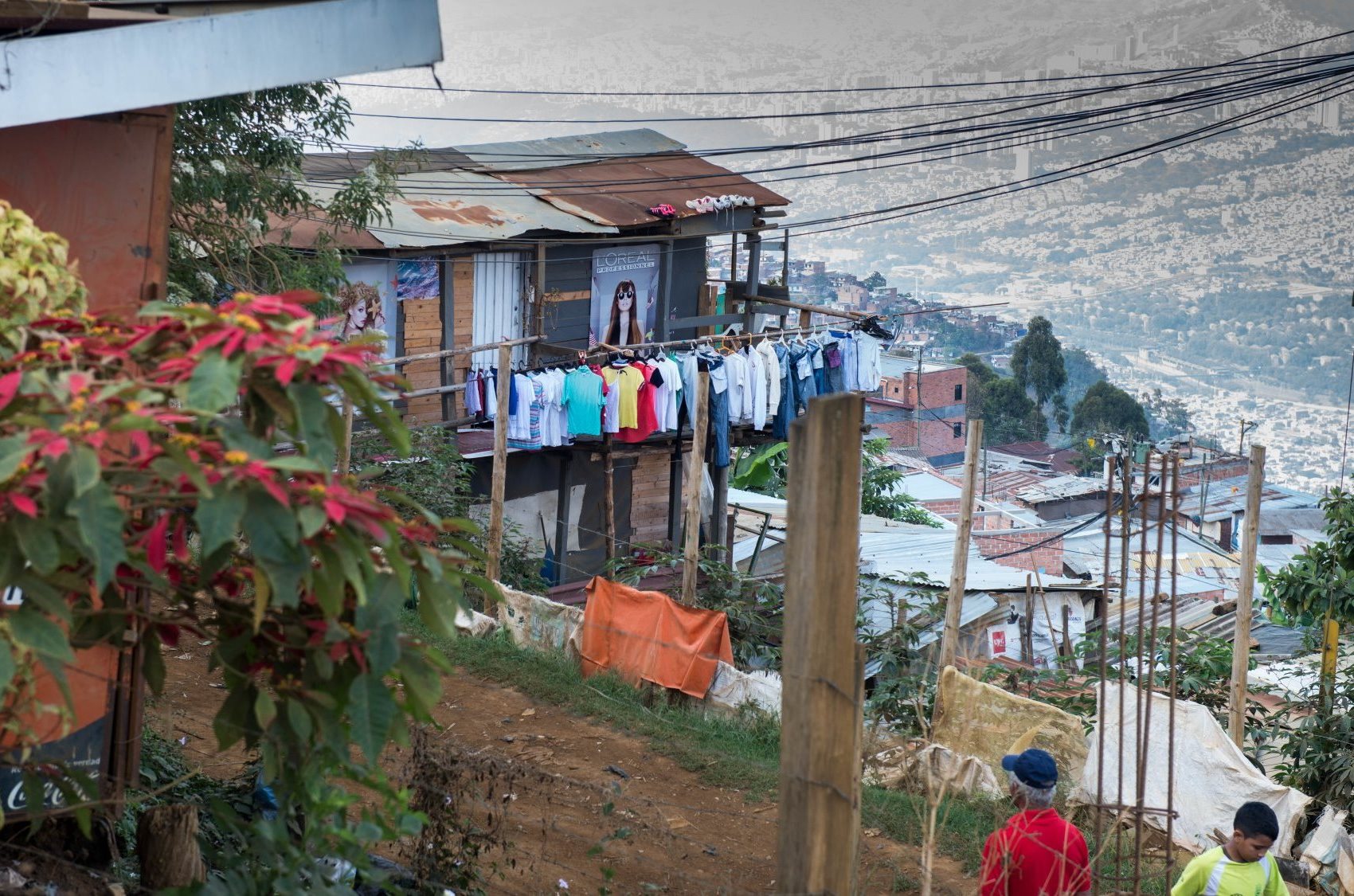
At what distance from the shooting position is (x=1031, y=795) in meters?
4.37

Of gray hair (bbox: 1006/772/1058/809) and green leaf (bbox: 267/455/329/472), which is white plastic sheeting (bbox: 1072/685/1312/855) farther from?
green leaf (bbox: 267/455/329/472)

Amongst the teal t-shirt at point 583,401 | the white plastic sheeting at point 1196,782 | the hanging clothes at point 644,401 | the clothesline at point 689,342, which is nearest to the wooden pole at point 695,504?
the white plastic sheeting at point 1196,782

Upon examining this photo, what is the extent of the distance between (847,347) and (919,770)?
9125 millimetres

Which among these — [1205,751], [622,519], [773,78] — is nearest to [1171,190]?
[773,78]

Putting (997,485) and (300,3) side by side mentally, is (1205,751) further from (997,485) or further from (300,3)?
(997,485)

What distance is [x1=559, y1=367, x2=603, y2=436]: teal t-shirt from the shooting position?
14625 millimetres

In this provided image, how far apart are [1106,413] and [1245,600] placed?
3908 centimetres

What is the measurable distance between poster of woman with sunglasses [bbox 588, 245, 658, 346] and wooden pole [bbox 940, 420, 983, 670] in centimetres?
932

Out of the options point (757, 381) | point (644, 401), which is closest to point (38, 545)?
point (644, 401)

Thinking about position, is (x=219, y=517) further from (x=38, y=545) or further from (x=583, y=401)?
(x=583, y=401)

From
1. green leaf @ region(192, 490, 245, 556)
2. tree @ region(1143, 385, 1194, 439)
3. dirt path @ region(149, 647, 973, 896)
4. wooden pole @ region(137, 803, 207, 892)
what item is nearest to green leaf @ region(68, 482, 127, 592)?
green leaf @ region(192, 490, 245, 556)

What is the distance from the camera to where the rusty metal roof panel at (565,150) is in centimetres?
1891

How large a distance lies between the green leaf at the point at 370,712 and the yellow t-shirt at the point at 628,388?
12.5 metres

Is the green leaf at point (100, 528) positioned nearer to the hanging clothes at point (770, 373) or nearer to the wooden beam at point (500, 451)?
the wooden beam at point (500, 451)
